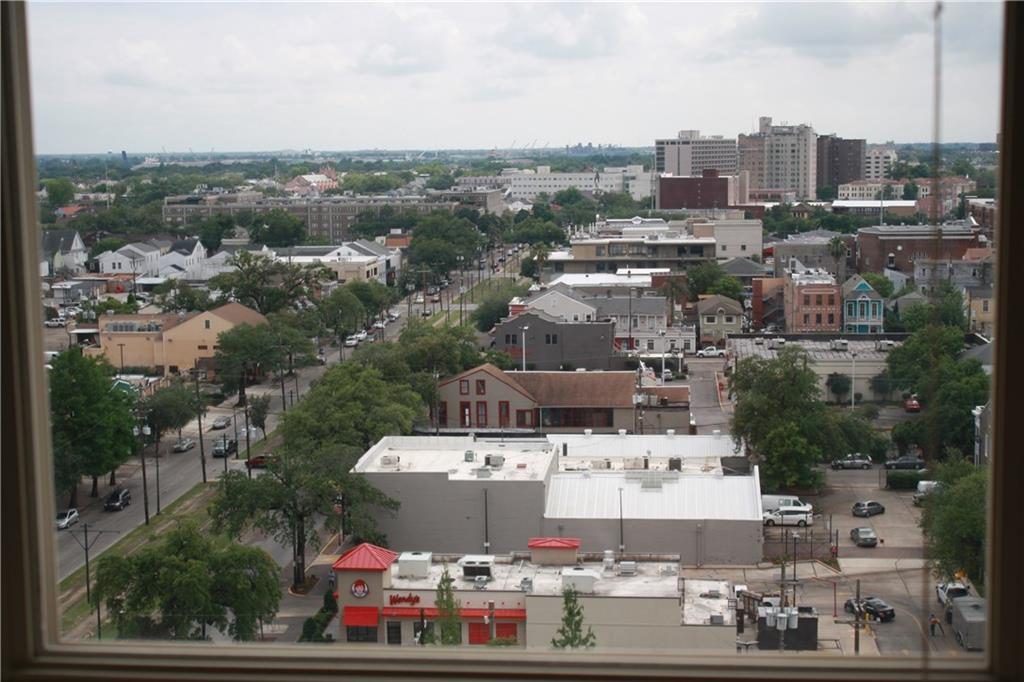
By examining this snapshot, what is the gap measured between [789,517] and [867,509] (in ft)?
1.22

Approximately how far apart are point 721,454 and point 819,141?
20969 mm

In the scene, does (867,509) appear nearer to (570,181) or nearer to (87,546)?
(87,546)

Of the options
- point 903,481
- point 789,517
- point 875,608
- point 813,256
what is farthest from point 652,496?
point 813,256

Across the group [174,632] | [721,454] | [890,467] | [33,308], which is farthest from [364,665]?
[890,467]

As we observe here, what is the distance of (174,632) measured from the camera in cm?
321

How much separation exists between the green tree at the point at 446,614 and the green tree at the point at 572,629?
0.82 ft

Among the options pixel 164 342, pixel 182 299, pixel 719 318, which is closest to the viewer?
pixel 164 342

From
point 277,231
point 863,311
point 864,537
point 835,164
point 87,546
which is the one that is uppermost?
point 835,164

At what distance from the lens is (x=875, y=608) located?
3.61 m

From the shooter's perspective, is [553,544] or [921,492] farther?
[921,492]

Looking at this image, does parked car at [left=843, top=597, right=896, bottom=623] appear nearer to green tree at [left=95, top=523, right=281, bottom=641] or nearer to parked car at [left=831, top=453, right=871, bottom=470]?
green tree at [left=95, top=523, right=281, bottom=641]

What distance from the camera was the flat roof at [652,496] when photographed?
4.34 m

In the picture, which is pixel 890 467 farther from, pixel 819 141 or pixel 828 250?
pixel 819 141

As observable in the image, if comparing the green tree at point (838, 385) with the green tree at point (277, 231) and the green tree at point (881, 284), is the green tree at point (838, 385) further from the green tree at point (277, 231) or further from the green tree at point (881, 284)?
the green tree at point (277, 231)
